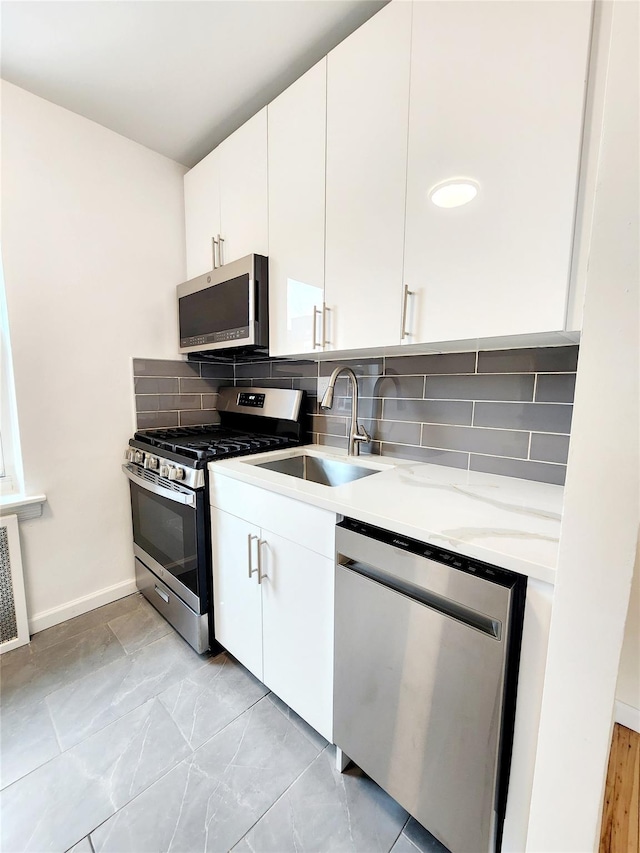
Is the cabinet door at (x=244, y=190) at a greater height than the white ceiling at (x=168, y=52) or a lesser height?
lesser

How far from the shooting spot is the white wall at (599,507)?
0.40 metres

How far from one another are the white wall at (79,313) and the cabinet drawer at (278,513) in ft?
2.95

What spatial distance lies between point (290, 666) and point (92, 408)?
5.19 ft

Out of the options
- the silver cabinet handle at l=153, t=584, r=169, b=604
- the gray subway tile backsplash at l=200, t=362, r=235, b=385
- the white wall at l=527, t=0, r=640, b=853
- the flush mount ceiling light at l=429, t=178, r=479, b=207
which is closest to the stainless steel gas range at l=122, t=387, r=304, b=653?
the silver cabinet handle at l=153, t=584, r=169, b=604

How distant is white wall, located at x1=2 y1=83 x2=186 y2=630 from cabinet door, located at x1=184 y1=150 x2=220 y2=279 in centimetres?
10

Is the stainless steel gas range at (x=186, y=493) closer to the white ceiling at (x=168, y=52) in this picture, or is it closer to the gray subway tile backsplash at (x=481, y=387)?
the gray subway tile backsplash at (x=481, y=387)

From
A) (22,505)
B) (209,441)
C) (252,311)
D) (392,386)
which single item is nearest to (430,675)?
(392,386)

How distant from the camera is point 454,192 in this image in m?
0.99

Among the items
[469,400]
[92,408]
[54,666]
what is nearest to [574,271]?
[469,400]

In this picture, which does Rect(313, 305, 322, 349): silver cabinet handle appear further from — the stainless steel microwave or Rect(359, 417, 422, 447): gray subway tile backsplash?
Rect(359, 417, 422, 447): gray subway tile backsplash

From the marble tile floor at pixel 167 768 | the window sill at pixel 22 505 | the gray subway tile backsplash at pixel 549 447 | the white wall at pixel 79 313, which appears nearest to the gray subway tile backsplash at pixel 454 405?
the gray subway tile backsplash at pixel 549 447

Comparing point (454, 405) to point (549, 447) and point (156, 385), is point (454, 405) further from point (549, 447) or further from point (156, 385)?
point (156, 385)

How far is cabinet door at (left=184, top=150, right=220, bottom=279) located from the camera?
180cm

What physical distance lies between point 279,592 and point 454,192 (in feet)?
4.51
